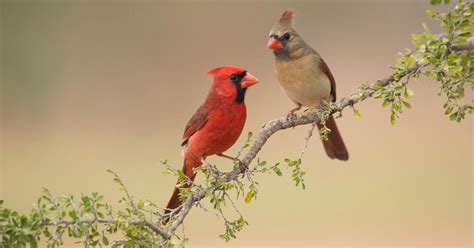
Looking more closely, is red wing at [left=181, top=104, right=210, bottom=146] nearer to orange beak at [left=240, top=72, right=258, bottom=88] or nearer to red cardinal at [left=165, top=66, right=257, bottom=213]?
red cardinal at [left=165, top=66, right=257, bottom=213]

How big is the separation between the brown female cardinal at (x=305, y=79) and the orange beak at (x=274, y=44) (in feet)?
0.56

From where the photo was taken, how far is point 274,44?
2680 mm

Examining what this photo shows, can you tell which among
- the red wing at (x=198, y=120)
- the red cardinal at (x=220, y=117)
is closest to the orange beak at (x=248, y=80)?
the red cardinal at (x=220, y=117)

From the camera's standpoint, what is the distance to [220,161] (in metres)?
7.39

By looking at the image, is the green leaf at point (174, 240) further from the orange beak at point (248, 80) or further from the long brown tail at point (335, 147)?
the long brown tail at point (335, 147)

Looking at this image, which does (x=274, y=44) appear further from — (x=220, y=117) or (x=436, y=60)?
(x=436, y=60)

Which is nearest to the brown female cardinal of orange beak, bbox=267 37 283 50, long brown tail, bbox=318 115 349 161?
long brown tail, bbox=318 115 349 161

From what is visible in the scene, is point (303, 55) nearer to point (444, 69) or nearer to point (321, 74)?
point (321, 74)

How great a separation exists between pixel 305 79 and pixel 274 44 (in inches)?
15.2

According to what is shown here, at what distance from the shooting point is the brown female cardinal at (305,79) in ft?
9.87

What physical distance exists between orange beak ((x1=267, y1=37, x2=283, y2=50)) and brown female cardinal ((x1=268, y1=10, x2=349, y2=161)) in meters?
0.17

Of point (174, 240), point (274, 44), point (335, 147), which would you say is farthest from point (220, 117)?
point (335, 147)

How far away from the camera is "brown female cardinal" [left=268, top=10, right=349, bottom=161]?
3010 millimetres

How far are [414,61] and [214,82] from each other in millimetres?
686
